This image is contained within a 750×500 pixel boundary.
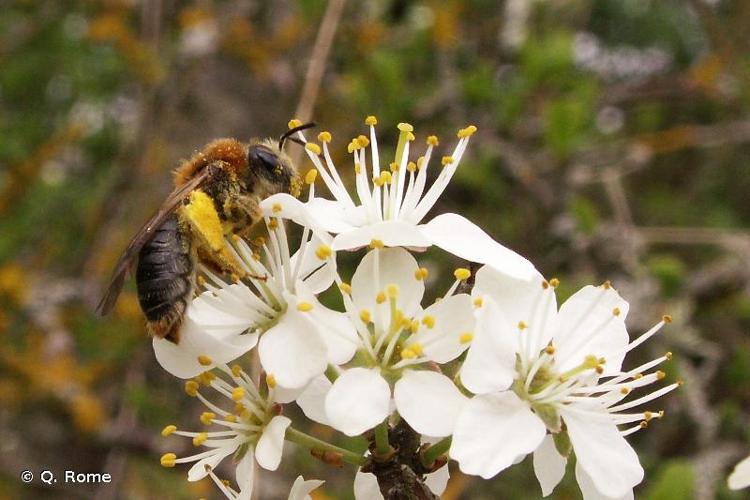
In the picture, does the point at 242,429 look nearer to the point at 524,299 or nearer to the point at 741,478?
the point at 524,299

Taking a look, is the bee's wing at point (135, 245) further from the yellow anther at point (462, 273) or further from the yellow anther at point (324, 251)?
the yellow anther at point (462, 273)

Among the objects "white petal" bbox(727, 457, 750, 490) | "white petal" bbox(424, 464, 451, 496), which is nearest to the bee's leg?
"white petal" bbox(424, 464, 451, 496)

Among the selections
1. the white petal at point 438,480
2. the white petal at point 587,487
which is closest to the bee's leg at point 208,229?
the white petal at point 438,480

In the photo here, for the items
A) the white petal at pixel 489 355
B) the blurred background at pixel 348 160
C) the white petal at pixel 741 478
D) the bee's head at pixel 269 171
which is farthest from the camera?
the blurred background at pixel 348 160

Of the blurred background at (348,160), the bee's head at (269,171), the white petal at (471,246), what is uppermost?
the bee's head at (269,171)

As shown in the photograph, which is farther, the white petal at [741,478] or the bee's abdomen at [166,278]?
the bee's abdomen at [166,278]

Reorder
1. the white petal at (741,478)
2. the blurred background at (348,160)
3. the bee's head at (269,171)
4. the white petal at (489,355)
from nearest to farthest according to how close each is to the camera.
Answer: the white petal at (741,478)
the white petal at (489,355)
the bee's head at (269,171)
the blurred background at (348,160)

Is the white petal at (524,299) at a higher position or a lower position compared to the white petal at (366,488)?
higher
